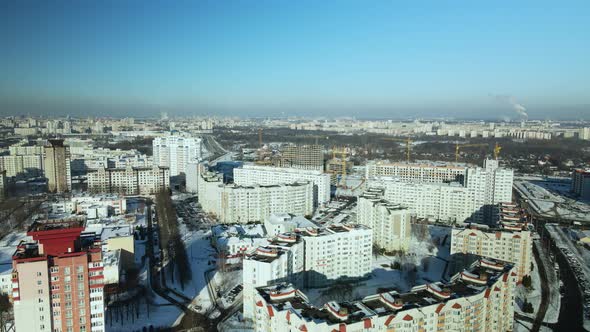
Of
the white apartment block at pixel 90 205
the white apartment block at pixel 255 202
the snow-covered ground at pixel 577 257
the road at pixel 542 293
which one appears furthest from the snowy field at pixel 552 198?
the white apartment block at pixel 90 205

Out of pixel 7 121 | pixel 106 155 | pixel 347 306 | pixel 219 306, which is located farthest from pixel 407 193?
pixel 7 121

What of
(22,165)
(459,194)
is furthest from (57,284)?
(22,165)

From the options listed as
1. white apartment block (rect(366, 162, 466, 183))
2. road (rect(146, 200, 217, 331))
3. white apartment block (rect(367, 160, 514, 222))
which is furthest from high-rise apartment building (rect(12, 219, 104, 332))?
white apartment block (rect(366, 162, 466, 183))

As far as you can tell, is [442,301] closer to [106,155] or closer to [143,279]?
[143,279]

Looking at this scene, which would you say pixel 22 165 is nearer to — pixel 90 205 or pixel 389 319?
pixel 90 205

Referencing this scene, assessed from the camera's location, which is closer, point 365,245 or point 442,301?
point 442,301

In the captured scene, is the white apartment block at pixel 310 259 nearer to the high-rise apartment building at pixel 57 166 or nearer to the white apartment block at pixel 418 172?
the white apartment block at pixel 418 172
